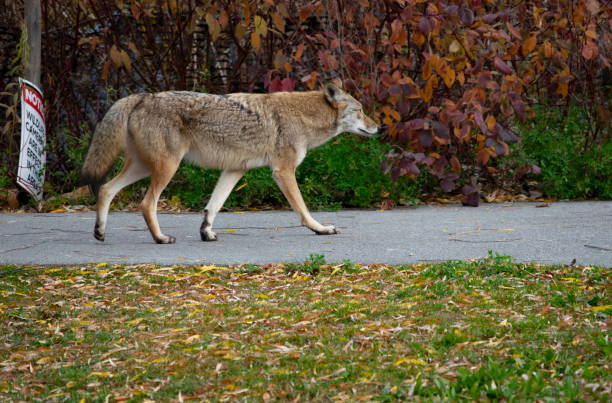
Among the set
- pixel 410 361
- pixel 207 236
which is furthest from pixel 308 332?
pixel 207 236

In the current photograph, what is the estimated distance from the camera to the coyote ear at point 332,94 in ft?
25.3

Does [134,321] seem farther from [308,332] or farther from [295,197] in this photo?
[295,197]

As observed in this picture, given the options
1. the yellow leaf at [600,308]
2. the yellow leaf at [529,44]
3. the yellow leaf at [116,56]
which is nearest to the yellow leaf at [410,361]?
the yellow leaf at [600,308]

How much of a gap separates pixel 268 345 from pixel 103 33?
8097mm

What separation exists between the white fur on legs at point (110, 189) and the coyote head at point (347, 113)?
210 centimetres

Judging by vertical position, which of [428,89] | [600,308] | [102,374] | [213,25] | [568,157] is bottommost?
[102,374]

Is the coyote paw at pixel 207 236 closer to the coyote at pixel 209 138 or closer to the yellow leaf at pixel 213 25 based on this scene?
the coyote at pixel 209 138

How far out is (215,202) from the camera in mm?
7352

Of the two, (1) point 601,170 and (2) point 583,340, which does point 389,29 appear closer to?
(1) point 601,170

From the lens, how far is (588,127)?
10289mm

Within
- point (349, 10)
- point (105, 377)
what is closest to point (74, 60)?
point (349, 10)

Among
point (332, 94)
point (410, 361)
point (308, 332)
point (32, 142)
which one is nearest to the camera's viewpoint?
point (410, 361)

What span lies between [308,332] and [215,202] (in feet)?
11.5

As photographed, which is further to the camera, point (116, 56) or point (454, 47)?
point (116, 56)
